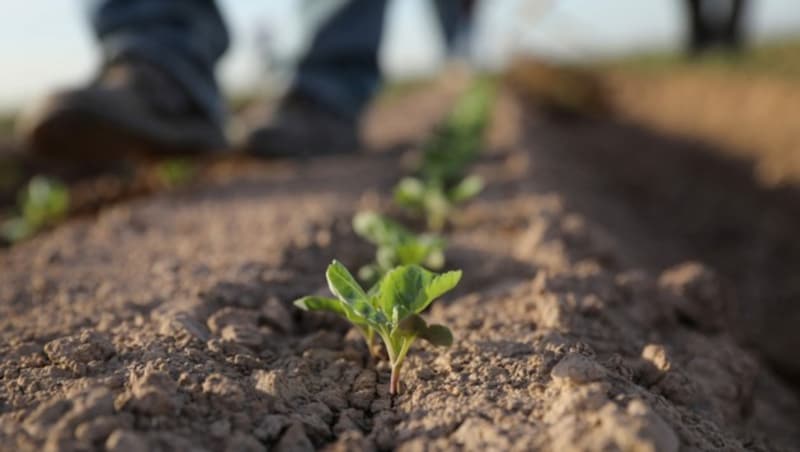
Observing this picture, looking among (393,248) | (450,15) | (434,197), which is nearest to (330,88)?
(434,197)

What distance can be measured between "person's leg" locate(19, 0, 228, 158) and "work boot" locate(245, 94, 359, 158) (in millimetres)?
364

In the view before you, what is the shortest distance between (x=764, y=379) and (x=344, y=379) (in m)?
0.99

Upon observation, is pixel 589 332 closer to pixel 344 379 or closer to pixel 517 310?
pixel 517 310

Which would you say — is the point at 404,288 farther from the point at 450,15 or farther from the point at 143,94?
the point at 450,15

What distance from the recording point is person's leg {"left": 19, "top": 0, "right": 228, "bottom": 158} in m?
2.51

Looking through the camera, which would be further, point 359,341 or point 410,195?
point 410,195

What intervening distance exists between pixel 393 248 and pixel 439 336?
388mm

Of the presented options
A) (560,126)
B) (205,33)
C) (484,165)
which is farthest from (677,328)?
(560,126)

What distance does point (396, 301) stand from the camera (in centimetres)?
108

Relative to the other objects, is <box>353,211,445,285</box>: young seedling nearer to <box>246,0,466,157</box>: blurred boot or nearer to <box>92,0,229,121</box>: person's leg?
<box>92,0,229,121</box>: person's leg

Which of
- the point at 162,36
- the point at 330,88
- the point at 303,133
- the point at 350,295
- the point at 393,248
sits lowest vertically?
the point at 303,133

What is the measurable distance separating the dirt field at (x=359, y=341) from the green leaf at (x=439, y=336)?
0.04m

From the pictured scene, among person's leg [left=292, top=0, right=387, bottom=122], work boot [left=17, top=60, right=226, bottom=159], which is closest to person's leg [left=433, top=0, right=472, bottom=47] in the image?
person's leg [left=292, top=0, right=387, bottom=122]

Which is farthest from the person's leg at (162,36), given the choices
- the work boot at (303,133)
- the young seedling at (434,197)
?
the young seedling at (434,197)
